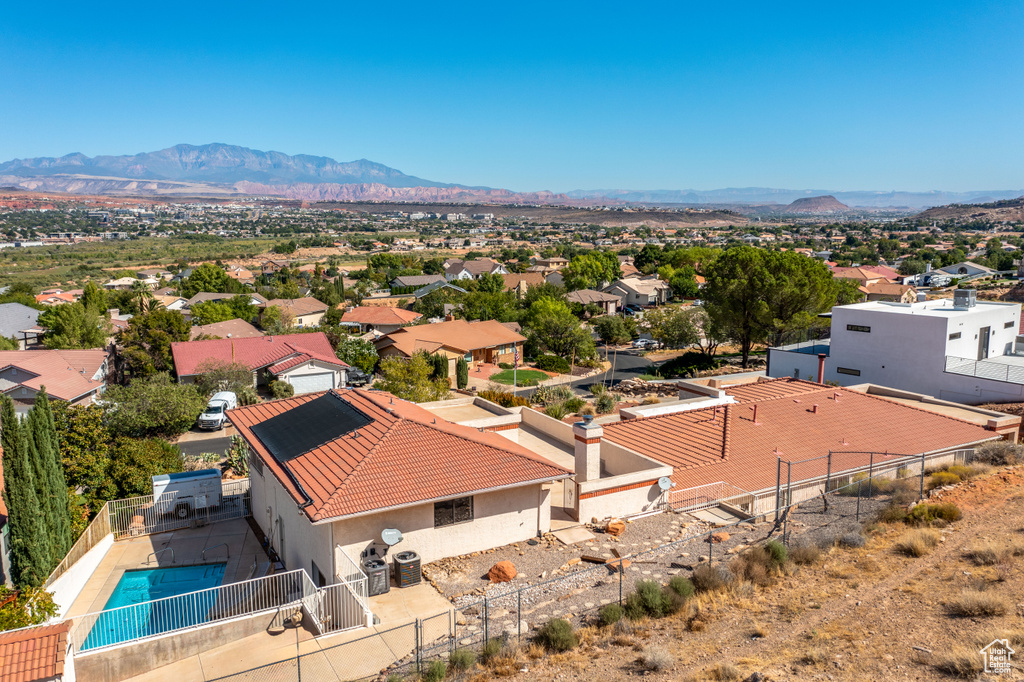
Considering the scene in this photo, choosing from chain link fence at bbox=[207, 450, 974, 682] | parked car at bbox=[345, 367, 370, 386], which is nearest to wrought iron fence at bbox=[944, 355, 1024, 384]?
chain link fence at bbox=[207, 450, 974, 682]

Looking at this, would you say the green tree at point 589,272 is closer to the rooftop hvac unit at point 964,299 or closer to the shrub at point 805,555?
the rooftop hvac unit at point 964,299

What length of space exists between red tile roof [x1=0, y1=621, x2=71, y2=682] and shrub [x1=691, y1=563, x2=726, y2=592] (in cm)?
1131

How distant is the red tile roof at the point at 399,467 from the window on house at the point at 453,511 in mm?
444

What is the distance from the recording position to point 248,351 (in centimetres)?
4809

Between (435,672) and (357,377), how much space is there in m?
41.7

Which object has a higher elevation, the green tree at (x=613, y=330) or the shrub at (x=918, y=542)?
the shrub at (x=918, y=542)

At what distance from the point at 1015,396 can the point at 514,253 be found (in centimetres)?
14482

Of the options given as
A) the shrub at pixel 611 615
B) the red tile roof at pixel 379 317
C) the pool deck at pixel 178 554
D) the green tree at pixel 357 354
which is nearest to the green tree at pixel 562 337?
the red tile roof at pixel 379 317

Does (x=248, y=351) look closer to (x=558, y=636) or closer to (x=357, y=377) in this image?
(x=357, y=377)

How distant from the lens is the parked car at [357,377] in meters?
50.7

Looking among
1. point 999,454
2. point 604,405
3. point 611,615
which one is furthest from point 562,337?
point 611,615

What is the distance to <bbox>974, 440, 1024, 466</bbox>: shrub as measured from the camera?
69.6ft

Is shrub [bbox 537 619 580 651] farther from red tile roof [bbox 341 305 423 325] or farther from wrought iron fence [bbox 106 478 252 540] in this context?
red tile roof [bbox 341 305 423 325]

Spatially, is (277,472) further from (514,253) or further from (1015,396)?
(514,253)
